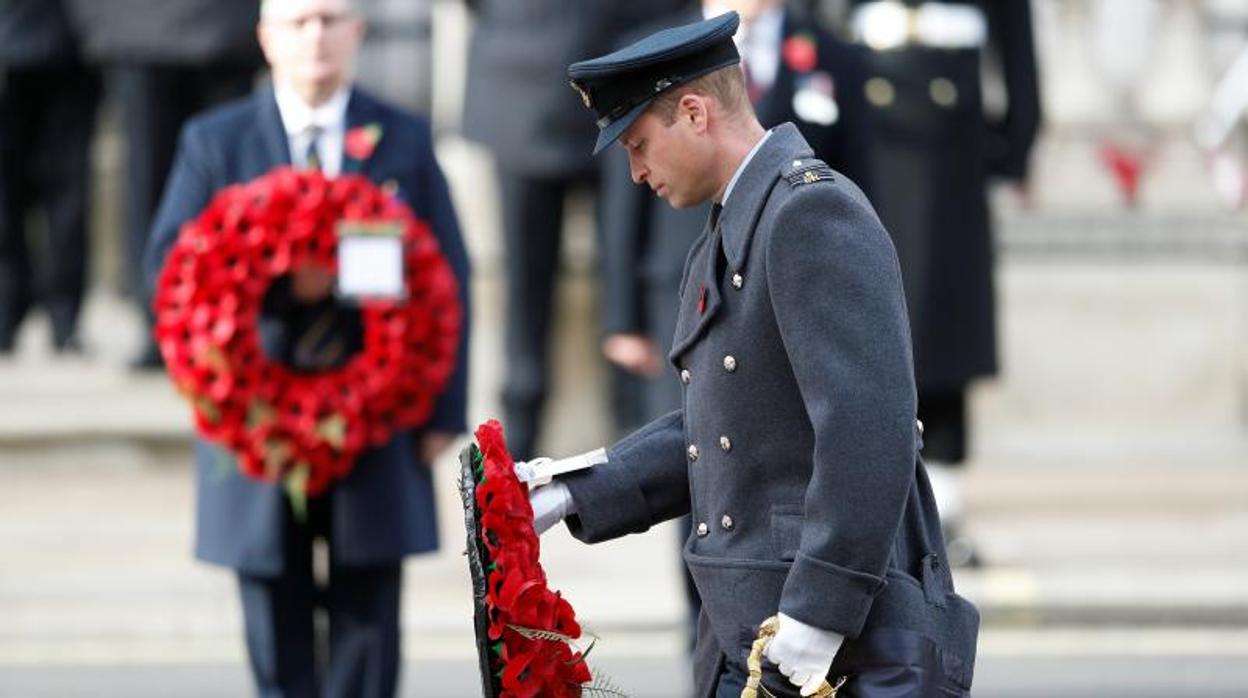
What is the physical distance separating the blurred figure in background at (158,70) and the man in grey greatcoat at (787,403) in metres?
6.14

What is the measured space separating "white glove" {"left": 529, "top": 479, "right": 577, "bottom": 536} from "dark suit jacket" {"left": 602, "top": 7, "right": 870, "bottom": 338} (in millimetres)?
3052

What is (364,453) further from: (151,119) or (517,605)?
(151,119)

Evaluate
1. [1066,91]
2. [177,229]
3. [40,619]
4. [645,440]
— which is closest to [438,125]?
[1066,91]

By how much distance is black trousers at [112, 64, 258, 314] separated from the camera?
1095cm

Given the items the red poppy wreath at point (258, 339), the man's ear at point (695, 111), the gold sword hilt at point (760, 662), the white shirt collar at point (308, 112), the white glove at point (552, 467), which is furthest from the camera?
the white shirt collar at point (308, 112)

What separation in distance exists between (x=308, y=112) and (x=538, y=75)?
343cm

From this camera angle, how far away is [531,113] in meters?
10.6

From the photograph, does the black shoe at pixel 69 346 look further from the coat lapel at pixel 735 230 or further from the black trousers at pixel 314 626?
the coat lapel at pixel 735 230

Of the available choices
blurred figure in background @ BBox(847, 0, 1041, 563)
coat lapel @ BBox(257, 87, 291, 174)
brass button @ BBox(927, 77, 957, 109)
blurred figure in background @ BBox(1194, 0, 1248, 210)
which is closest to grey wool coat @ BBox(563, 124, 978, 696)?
coat lapel @ BBox(257, 87, 291, 174)

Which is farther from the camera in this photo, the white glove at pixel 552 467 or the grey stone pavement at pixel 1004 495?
the grey stone pavement at pixel 1004 495

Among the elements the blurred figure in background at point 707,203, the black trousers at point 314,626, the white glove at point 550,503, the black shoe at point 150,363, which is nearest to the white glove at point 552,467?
the white glove at point 550,503

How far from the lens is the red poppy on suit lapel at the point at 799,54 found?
8.18 meters

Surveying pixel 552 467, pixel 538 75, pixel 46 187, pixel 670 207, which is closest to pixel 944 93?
pixel 538 75

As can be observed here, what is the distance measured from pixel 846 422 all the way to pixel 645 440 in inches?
24.2
